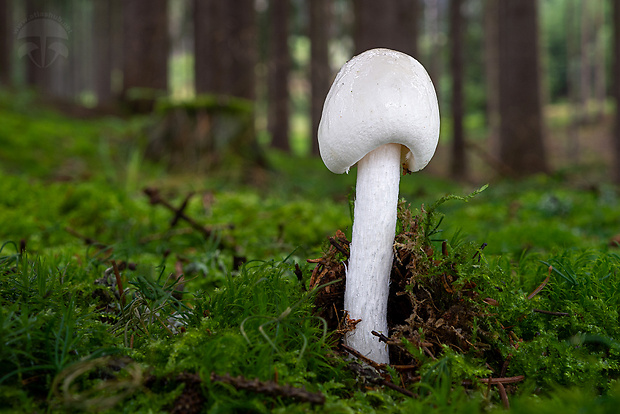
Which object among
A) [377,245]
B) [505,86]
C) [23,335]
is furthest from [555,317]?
[505,86]

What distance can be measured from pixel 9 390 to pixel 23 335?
0.18 metres

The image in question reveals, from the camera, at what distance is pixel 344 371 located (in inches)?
69.7

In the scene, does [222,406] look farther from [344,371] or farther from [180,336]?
[344,371]

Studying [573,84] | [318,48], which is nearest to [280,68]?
[318,48]

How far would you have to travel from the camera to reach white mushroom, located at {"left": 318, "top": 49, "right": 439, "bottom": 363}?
1.76 metres

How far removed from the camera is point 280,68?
1527 cm

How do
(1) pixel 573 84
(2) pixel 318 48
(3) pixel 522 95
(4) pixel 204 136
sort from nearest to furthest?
(4) pixel 204 136 → (3) pixel 522 95 → (2) pixel 318 48 → (1) pixel 573 84

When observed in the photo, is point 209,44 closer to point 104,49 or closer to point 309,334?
point 309,334

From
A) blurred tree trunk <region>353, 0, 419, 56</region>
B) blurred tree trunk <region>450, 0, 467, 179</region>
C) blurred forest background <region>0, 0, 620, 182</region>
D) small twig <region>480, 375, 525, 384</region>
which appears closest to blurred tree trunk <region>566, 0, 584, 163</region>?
blurred forest background <region>0, 0, 620, 182</region>

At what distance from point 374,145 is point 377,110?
0.14 meters

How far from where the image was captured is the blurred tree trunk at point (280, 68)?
588 inches

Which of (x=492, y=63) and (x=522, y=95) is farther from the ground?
(x=492, y=63)

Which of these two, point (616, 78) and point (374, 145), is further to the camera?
point (616, 78)

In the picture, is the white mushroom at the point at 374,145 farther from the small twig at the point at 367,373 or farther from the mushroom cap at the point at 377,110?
the small twig at the point at 367,373
